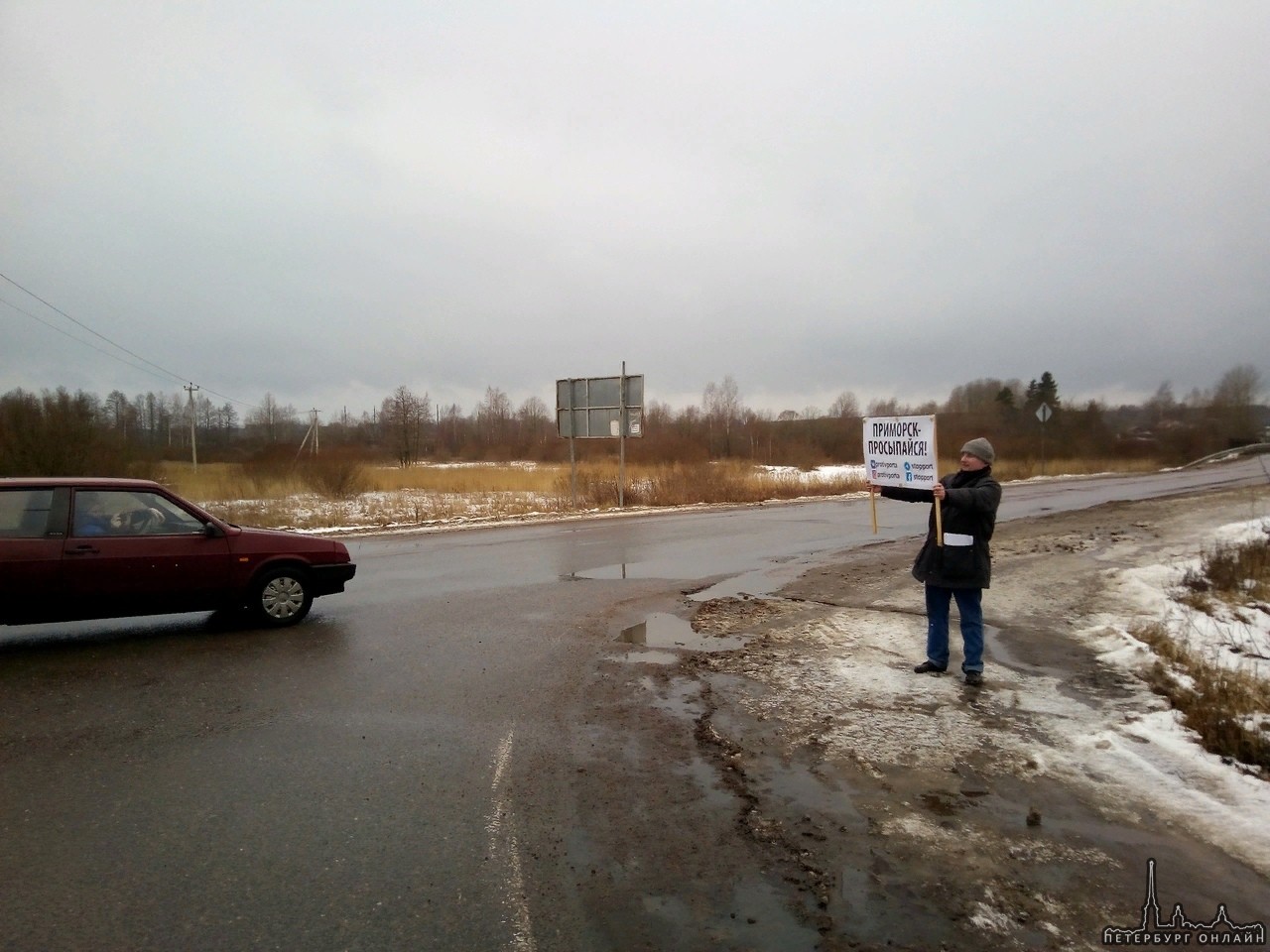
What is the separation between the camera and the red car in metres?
7.07

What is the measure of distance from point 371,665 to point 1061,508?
21030 mm

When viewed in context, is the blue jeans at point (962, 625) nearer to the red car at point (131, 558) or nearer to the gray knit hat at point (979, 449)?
the gray knit hat at point (979, 449)

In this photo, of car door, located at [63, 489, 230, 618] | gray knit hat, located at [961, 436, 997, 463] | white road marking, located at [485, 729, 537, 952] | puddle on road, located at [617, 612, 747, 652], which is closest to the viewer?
white road marking, located at [485, 729, 537, 952]

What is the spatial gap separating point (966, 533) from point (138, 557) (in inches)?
302

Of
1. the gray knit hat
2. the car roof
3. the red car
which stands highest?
the gray knit hat

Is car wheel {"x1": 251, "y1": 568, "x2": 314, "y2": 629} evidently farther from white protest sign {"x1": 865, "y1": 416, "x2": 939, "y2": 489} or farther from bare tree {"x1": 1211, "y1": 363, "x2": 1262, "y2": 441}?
bare tree {"x1": 1211, "y1": 363, "x2": 1262, "y2": 441}

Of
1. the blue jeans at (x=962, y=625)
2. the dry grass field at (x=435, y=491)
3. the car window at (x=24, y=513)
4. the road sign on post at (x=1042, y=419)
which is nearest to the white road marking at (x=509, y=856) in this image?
the blue jeans at (x=962, y=625)

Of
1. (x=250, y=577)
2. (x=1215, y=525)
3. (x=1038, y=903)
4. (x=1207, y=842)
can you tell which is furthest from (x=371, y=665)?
(x=1215, y=525)

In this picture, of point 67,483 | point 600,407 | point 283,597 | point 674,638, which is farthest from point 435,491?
point 674,638

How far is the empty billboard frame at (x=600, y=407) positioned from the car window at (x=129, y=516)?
1675 centimetres

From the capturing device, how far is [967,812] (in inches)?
163

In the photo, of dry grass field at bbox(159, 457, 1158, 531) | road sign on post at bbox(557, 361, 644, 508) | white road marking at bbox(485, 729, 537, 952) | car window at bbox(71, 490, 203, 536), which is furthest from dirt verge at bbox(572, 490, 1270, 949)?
road sign on post at bbox(557, 361, 644, 508)

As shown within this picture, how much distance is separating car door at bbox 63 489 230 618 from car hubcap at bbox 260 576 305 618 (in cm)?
46

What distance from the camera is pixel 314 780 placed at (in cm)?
457
